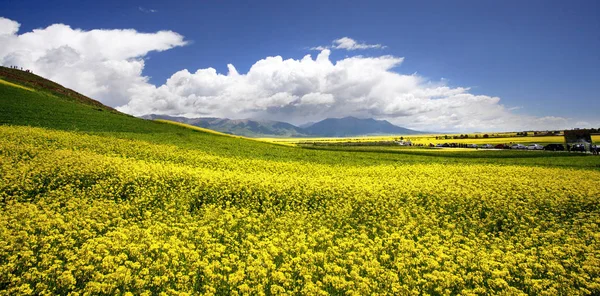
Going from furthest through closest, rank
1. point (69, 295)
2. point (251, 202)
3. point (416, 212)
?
point (251, 202)
point (416, 212)
point (69, 295)

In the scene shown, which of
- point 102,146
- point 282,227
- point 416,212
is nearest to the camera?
point 282,227

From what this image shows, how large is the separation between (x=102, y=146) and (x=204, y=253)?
1018 inches

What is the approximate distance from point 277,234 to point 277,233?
0.07m

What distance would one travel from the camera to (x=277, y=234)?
35.3ft

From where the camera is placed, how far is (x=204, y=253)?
9.12 meters

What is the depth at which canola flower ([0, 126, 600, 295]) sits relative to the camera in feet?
24.8

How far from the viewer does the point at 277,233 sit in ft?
35.5

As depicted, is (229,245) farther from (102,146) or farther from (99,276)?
(102,146)

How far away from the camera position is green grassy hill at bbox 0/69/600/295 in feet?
24.8

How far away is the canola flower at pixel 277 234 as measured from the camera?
7.55m

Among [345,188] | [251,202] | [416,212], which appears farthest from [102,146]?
[416,212]

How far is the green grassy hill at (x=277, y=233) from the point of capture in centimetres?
756

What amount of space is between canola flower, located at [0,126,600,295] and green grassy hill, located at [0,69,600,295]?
68 mm

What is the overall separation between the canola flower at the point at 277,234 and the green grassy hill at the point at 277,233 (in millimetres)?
68
